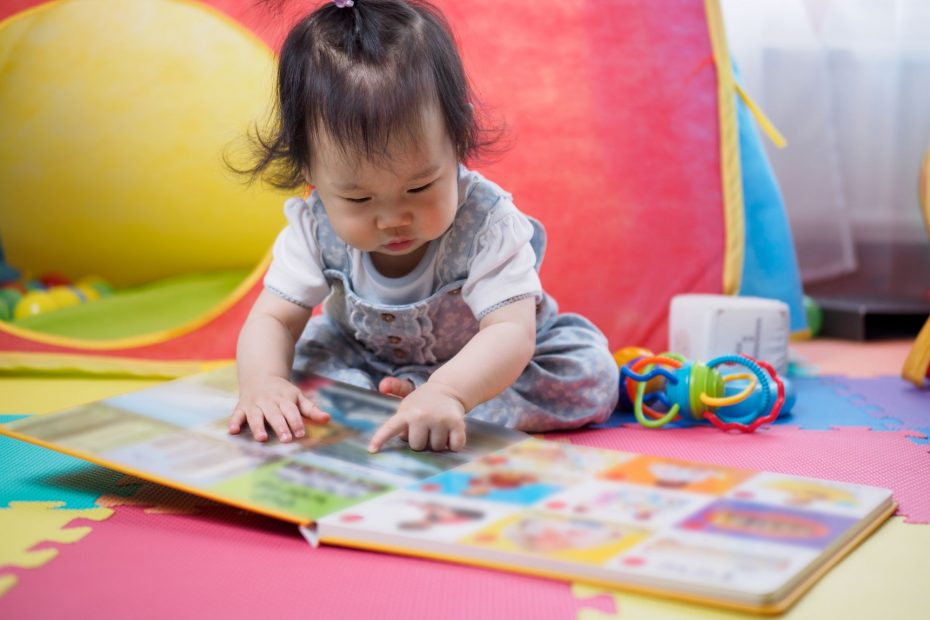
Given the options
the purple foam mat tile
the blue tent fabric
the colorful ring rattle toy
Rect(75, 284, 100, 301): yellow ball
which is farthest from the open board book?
Rect(75, 284, 100, 301): yellow ball

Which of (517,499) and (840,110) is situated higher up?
(840,110)

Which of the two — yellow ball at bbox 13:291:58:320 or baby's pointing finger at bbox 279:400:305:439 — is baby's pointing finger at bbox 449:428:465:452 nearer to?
baby's pointing finger at bbox 279:400:305:439

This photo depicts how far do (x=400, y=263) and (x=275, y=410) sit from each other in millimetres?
255

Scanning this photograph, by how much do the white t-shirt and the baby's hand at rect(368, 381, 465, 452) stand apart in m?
0.17

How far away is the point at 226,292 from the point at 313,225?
833 millimetres

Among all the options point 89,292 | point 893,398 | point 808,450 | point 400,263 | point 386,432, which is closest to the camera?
point 386,432

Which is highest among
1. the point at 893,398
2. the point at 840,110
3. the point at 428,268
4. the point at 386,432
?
the point at 840,110

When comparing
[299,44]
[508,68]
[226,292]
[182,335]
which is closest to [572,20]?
[508,68]

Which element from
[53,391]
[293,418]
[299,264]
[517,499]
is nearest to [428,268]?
[299,264]

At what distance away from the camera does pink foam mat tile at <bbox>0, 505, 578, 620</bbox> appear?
0.62 meters

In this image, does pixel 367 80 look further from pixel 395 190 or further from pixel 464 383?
pixel 464 383

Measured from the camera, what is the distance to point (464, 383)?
899 mm

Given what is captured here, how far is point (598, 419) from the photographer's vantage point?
3.66 ft

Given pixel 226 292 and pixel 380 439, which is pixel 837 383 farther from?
pixel 226 292
